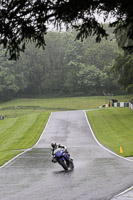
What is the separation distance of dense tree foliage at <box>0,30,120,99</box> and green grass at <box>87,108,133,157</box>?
47789 millimetres

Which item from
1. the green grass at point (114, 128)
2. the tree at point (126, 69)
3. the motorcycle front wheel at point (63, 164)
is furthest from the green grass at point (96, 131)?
the motorcycle front wheel at point (63, 164)

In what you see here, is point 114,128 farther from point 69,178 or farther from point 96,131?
point 69,178

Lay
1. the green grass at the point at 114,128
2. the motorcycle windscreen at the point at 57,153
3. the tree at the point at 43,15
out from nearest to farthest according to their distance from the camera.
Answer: the tree at the point at 43,15 → the motorcycle windscreen at the point at 57,153 → the green grass at the point at 114,128

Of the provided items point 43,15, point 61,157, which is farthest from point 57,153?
point 43,15

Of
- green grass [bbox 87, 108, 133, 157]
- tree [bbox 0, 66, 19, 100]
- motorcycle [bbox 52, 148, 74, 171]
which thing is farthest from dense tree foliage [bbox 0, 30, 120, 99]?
motorcycle [bbox 52, 148, 74, 171]

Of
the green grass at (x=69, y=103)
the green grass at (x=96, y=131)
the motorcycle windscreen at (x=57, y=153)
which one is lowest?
the green grass at (x=69, y=103)

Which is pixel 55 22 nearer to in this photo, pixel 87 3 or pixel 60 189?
pixel 87 3

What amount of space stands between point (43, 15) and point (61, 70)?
344 feet

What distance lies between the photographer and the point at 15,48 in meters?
7.42

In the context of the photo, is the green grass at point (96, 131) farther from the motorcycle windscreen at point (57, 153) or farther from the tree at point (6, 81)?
the tree at point (6, 81)

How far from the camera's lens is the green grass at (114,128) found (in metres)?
28.9

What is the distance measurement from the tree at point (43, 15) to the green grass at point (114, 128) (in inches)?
673

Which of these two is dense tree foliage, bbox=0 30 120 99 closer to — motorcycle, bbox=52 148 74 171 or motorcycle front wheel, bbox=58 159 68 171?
motorcycle, bbox=52 148 74 171

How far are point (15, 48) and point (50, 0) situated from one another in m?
1.27
